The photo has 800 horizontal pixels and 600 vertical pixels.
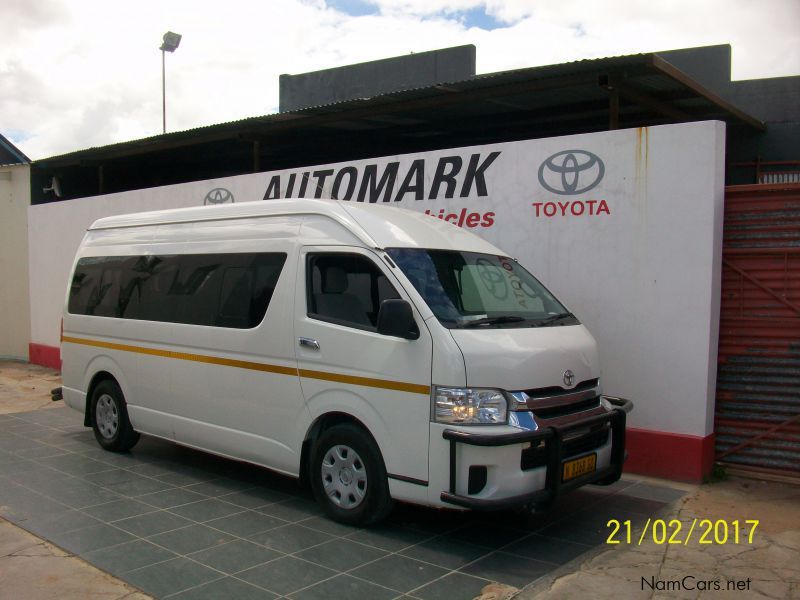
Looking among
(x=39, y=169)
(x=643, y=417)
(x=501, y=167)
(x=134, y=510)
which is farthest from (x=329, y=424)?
(x=39, y=169)

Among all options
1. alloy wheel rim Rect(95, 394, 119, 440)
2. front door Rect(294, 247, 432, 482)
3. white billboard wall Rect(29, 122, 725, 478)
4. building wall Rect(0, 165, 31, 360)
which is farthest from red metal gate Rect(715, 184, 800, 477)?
building wall Rect(0, 165, 31, 360)

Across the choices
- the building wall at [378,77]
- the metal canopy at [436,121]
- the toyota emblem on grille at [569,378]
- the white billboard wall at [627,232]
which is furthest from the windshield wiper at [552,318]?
the building wall at [378,77]

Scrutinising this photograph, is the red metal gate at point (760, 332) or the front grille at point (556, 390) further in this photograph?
the red metal gate at point (760, 332)

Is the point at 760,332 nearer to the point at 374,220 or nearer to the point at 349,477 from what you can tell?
the point at 374,220

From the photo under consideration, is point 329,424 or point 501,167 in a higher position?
point 501,167

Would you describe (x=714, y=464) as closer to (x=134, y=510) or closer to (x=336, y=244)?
(x=336, y=244)

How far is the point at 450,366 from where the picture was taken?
489 cm

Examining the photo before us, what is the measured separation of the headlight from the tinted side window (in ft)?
2.89

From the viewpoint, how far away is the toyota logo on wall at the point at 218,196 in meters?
11.0

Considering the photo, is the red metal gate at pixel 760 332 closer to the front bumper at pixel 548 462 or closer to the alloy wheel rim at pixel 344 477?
the front bumper at pixel 548 462

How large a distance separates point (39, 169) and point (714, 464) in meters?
13.9

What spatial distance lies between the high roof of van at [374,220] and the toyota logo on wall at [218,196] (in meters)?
3.98

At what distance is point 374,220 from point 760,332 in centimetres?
393

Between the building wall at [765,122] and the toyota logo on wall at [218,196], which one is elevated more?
the building wall at [765,122]
